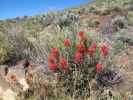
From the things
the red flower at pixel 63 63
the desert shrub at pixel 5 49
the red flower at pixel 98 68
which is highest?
the desert shrub at pixel 5 49

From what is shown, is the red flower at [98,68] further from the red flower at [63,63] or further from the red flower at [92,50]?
the red flower at [63,63]

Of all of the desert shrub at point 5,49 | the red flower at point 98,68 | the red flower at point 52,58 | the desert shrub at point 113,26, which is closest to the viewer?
the red flower at point 98,68

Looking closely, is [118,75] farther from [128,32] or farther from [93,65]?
[128,32]

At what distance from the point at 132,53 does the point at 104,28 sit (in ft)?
16.0

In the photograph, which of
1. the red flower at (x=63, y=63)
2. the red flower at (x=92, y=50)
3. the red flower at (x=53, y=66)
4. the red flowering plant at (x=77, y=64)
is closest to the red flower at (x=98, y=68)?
the red flowering plant at (x=77, y=64)

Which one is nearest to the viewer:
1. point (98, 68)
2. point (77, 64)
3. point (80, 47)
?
point (98, 68)

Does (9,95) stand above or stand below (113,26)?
below

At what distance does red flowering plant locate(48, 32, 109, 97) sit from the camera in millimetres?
6090

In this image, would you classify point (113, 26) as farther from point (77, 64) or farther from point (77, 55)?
point (77, 55)

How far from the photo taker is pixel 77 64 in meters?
6.35

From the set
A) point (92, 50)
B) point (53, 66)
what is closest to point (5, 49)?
point (53, 66)

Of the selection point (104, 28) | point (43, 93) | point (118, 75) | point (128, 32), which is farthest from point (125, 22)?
point (43, 93)

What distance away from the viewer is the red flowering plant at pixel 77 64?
609 cm

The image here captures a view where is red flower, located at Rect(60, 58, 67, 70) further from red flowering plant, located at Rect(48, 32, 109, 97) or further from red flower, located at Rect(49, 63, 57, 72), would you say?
red flower, located at Rect(49, 63, 57, 72)
